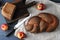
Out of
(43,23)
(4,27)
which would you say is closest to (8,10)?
(4,27)

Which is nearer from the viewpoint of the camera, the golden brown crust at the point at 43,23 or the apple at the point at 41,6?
the golden brown crust at the point at 43,23

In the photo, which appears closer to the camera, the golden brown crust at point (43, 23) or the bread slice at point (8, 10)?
the golden brown crust at point (43, 23)

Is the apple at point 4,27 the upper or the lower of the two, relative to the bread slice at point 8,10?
lower

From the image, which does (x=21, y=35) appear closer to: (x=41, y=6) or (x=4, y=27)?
(x=4, y=27)

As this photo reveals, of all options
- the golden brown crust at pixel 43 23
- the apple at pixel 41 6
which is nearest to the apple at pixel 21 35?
the golden brown crust at pixel 43 23

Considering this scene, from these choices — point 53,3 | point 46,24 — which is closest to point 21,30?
point 46,24

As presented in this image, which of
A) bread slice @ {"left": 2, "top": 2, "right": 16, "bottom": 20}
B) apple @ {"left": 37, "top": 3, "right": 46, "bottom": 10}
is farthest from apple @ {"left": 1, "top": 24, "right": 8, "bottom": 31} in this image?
apple @ {"left": 37, "top": 3, "right": 46, "bottom": 10}

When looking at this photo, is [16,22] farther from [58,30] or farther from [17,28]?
[58,30]

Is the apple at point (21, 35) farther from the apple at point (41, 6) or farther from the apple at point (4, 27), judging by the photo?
the apple at point (41, 6)

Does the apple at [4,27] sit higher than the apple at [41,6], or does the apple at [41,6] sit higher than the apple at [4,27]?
the apple at [41,6]

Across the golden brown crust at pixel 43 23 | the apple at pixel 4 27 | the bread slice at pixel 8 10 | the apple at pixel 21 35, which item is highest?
the bread slice at pixel 8 10
